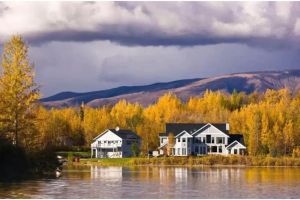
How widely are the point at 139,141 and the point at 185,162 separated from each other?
32295mm

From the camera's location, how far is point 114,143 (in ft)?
400

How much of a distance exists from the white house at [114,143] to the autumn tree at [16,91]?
65.4 m

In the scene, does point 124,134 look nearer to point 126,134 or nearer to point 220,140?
point 126,134

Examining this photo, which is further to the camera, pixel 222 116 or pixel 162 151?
pixel 222 116

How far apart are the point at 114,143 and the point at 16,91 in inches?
2645

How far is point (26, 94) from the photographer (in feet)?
184

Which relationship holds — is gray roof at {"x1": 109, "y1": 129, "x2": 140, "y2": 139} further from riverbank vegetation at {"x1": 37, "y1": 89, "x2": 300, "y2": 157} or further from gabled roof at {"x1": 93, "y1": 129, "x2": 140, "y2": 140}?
riverbank vegetation at {"x1": 37, "y1": 89, "x2": 300, "y2": 157}

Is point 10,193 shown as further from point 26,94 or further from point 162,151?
point 162,151

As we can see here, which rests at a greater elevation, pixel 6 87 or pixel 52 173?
pixel 6 87

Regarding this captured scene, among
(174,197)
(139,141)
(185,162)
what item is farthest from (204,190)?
(139,141)

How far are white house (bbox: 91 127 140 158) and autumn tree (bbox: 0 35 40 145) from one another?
65.4 metres

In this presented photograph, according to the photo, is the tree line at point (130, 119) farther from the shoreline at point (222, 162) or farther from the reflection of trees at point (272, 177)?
the reflection of trees at point (272, 177)

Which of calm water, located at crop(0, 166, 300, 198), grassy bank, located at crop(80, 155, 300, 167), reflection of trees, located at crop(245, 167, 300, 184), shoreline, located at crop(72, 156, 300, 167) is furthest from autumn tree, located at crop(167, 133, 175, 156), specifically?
calm water, located at crop(0, 166, 300, 198)

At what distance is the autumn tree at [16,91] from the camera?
5512 centimetres
